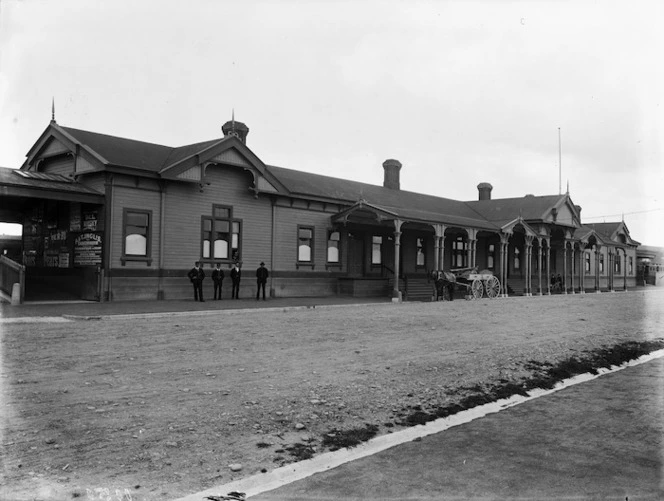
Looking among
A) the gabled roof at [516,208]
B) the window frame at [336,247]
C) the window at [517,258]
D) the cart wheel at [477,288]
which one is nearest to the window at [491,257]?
the gabled roof at [516,208]

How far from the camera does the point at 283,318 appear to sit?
54.7 ft

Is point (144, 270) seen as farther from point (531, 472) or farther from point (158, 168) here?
point (531, 472)

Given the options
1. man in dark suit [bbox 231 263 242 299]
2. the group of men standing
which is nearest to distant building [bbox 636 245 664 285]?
the group of men standing

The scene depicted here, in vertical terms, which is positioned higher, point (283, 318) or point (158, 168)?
point (158, 168)

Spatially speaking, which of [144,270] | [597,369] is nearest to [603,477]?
[597,369]

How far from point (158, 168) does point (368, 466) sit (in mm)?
17854

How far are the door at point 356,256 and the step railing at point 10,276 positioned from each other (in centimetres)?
1505

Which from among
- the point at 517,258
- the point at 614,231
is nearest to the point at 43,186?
the point at 517,258

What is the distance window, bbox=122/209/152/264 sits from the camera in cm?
2080

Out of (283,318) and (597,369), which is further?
(283,318)

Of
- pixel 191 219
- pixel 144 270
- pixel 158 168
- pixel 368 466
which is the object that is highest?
pixel 158 168

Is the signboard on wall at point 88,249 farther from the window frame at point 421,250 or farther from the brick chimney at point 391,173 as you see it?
the brick chimney at point 391,173

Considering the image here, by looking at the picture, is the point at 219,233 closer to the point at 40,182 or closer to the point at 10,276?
the point at 40,182

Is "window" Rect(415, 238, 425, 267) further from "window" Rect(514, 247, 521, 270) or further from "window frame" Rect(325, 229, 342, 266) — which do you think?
"window" Rect(514, 247, 521, 270)
